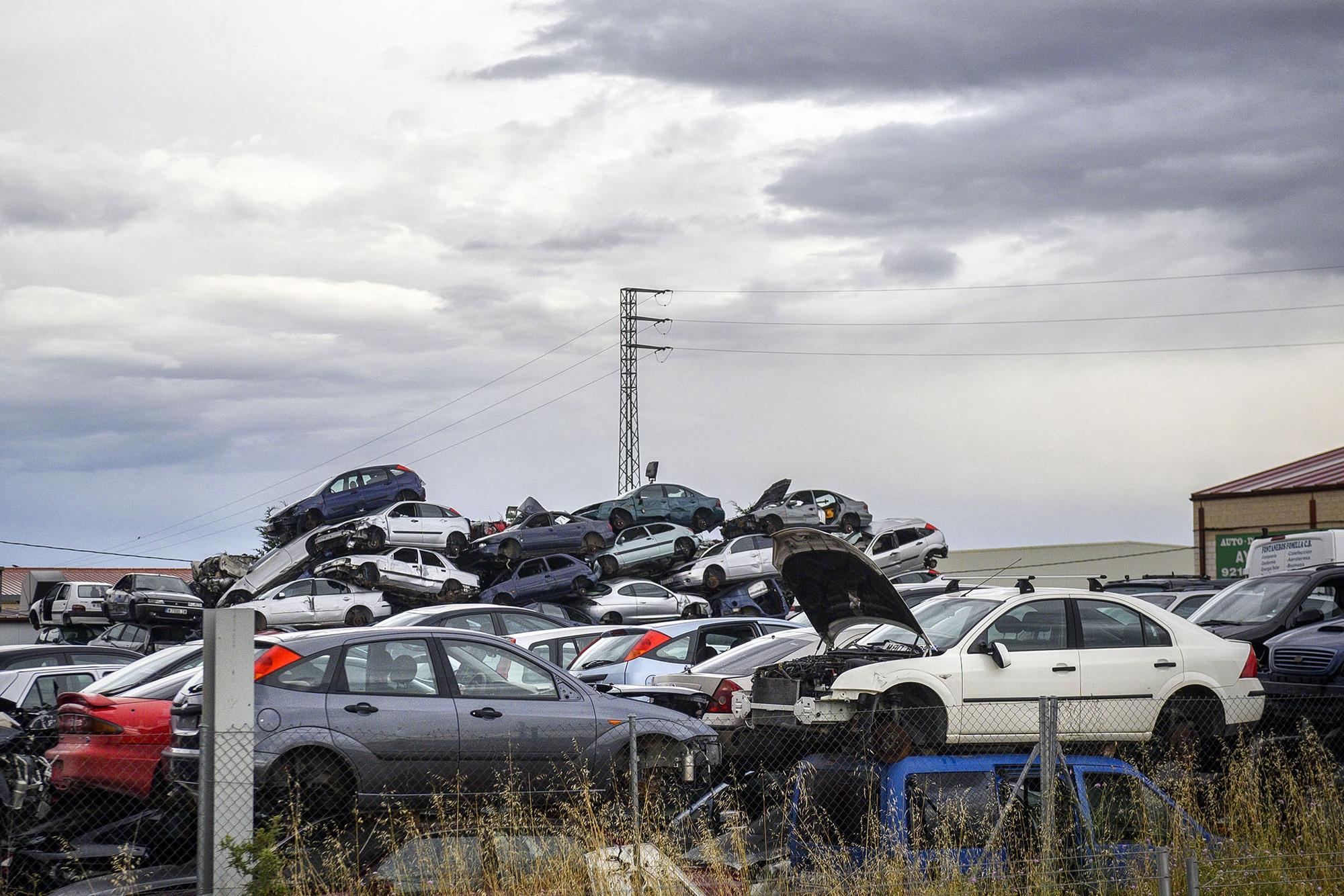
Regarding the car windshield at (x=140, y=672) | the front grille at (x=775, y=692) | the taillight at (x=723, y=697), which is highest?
the car windshield at (x=140, y=672)

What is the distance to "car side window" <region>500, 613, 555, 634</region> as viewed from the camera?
53.0 ft

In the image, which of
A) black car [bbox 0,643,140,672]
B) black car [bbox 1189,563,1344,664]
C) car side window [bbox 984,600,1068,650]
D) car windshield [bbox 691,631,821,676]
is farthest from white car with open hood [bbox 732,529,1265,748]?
black car [bbox 0,643,140,672]

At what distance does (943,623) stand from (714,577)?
57.8 feet

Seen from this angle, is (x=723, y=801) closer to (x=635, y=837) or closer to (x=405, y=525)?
(x=635, y=837)

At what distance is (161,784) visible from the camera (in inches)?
374

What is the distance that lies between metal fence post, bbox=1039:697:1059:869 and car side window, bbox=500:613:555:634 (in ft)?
31.1

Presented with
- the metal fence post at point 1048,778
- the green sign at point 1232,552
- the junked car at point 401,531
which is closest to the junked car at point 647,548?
the junked car at point 401,531

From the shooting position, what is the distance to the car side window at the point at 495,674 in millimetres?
9211

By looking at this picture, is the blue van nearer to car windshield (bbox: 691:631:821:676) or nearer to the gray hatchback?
the gray hatchback

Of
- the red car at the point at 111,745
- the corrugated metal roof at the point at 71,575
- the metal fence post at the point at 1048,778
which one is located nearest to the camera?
the metal fence post at the point at 1048,778

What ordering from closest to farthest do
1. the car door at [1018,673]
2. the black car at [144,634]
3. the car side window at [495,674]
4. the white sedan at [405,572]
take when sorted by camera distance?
the car side window at [495,674]
the car door at [1018,673]
the black car at [144,634]
the white sedan at [405,572]

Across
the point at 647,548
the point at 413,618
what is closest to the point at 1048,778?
the point at 413,618

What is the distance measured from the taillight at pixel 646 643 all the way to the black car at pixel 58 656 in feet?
20.5

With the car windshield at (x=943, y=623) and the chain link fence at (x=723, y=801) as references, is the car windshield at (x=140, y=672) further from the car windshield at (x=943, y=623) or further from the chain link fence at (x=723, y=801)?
the car windshield at (x=943, y=623)
